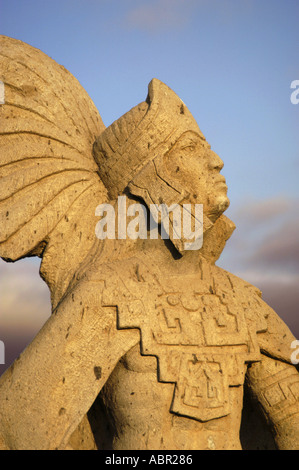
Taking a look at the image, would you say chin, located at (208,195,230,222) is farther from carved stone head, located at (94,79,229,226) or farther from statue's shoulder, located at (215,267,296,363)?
statue's shoulder, located at (215,267,296,363)

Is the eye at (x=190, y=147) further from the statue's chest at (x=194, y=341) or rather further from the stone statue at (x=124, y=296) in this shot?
the statue's chest at (x=194, y=341)

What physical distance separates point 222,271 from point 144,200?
2.80 ft

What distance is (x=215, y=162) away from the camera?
4.45 m

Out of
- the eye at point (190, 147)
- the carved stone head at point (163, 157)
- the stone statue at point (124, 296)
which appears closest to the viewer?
the stone statue at point (124, 296)

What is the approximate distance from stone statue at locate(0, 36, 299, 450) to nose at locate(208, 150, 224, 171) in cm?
2

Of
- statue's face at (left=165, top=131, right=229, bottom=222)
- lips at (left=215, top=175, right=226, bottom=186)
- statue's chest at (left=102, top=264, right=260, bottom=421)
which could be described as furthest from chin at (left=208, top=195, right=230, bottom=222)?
statue's chest at (left=102, top=264, right=260, bottom=421)

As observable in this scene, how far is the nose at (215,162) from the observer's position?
4.43 meters

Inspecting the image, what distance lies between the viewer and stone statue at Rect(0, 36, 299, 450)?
3857mm

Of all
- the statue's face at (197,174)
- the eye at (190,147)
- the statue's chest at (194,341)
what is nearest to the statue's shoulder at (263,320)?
the statue's chest at (194,341)

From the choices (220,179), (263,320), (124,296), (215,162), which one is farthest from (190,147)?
(263,320)

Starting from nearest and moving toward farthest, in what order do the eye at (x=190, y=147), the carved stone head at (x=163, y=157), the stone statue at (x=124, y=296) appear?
1. the stone statue at (x=124, y=296)
2. the carved stone head at (x=163, y=157)
3. the eye at (x=190, y=147)

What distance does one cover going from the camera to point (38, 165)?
4.44 m

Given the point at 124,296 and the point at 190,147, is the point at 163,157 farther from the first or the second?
the point at 124,296
